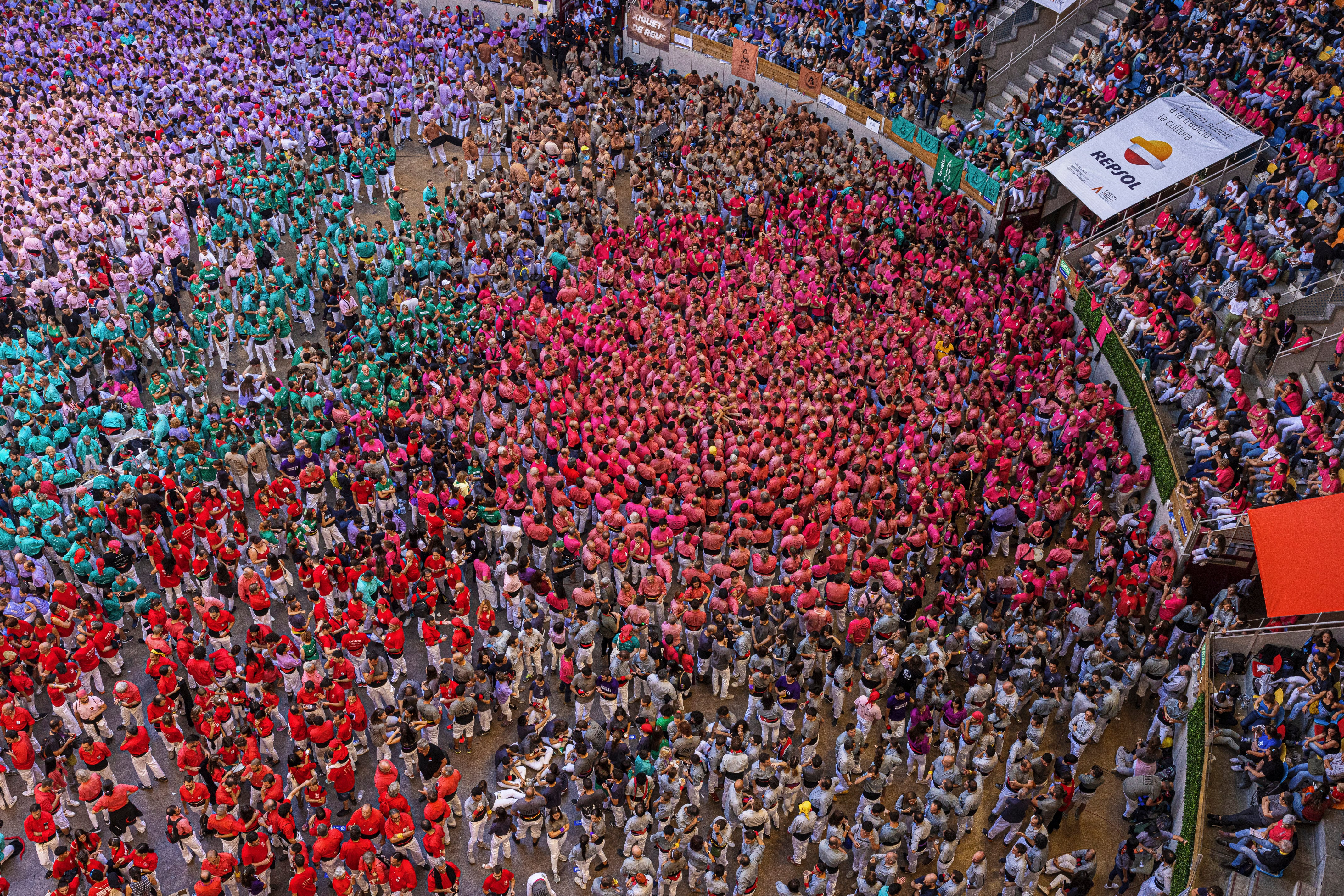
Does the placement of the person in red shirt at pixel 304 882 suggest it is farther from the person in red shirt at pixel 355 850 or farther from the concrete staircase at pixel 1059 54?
the concrete staircase at pixel 1059 54

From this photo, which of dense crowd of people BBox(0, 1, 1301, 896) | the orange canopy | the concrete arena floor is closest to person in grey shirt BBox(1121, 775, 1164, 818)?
dense crowd of people BBox(0, 1, 1301, 896)

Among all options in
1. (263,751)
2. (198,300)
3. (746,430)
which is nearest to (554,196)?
(198,300)

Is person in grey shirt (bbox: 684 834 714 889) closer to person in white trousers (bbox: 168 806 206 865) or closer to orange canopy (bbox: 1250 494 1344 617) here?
person in white trousers (bbox: 168 806 206 865)

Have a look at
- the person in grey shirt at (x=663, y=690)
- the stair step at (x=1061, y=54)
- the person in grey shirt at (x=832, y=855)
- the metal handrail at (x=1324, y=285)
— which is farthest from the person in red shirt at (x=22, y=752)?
the stair step at (x=1061, y=54)

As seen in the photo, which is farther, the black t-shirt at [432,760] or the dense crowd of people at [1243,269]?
the dense crowd of people at [1243,269]

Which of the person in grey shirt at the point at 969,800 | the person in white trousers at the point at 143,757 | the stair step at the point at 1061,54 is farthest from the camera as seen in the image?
the stair step at the point at 1061,54

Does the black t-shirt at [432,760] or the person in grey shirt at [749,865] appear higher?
the person in grey shirt at [749,865]

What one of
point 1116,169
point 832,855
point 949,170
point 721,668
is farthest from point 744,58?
point 832,855

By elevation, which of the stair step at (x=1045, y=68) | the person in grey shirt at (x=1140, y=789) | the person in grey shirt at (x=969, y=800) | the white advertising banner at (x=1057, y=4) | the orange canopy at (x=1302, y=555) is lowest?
the person in grey shirt at (x=969, y=800)
